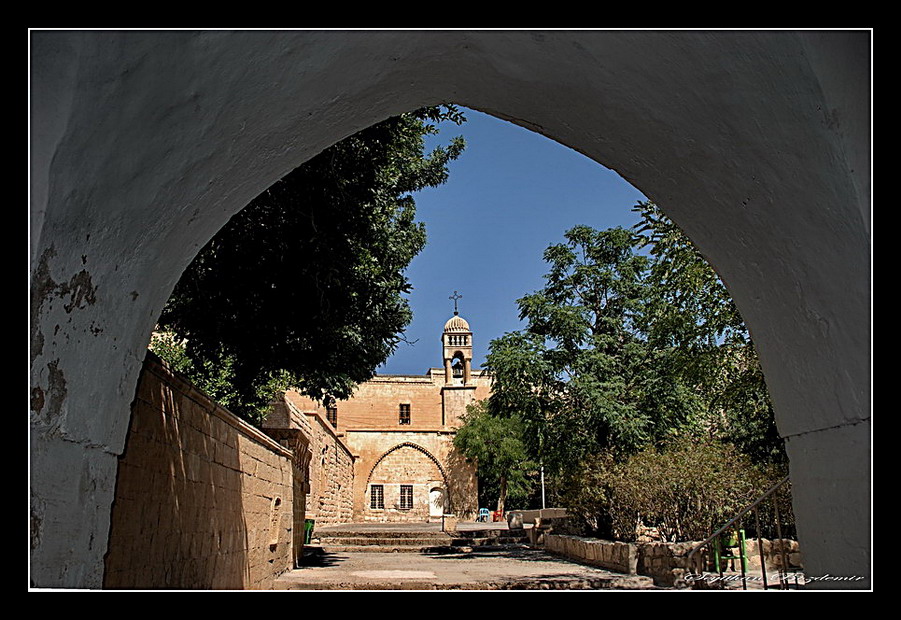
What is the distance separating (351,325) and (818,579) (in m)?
10.0

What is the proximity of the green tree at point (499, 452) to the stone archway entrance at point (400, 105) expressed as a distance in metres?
35.0

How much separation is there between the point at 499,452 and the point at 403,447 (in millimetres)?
6047

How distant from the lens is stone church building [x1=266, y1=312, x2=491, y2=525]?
3381 cm

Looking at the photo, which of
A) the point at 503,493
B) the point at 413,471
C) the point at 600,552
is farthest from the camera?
the point at 413,471

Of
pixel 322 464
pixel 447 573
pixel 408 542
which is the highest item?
pixel 322 464

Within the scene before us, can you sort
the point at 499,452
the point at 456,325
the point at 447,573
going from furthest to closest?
1. the point at 456,325
2. the point at 499,452
3. the point at 447,573

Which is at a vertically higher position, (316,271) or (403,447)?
(316,271)

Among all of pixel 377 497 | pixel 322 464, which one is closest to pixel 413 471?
pixel 377 497

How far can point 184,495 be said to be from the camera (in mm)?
5238

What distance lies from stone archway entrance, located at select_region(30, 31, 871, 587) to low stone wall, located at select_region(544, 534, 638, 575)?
10.1 meters

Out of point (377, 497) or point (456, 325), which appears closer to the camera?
point (377, 497)

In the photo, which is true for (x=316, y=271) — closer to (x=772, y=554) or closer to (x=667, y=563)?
(x=667, y=563)

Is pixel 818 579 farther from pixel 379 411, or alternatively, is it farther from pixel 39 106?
pixel 379 411

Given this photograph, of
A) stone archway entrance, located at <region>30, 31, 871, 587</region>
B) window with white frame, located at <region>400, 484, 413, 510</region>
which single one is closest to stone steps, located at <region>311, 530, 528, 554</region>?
stone archway entrance, located at <region>30, 31, 871, 587</region>
